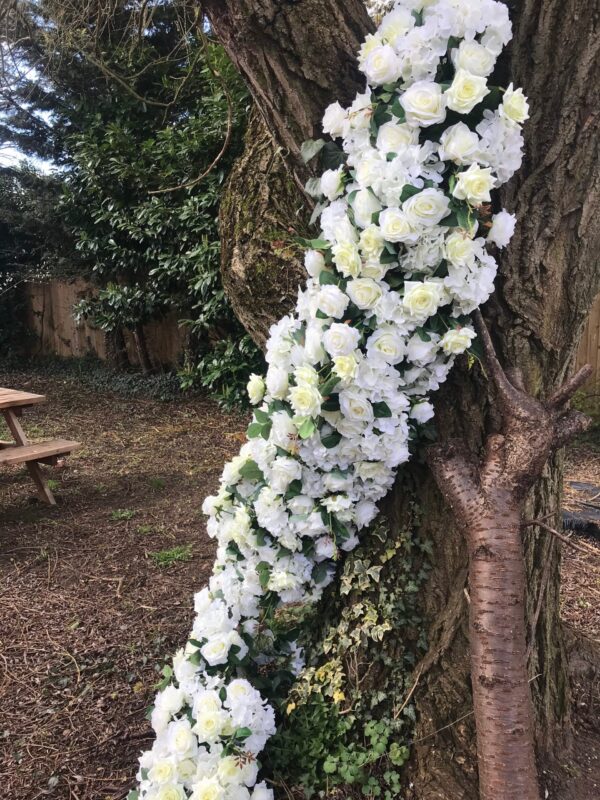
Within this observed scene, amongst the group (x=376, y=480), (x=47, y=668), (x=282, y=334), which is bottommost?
(x=47, y=668)

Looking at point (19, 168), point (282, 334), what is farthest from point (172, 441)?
point (19, 168)

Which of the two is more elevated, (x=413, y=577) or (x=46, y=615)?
(x=413, y=577)

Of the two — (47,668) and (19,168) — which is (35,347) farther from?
(47,668)

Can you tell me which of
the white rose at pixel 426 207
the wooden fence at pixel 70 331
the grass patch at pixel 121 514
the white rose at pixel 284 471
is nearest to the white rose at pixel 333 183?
the white rose at pixel 426 207

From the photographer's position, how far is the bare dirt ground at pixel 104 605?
2.03 m

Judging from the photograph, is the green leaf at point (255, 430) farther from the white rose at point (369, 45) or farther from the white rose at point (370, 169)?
the white rose at point (369, 45)

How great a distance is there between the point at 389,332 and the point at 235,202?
1.02 metres

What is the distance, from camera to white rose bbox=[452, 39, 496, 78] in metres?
1.36

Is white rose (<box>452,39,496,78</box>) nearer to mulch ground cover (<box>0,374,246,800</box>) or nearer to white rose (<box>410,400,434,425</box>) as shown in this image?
white rose (<box>410,400,434,425</box>)

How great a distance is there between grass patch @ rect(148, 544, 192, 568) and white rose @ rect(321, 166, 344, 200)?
2525mm

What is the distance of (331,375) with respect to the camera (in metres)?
1.54

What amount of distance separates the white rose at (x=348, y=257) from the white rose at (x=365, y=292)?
27mm

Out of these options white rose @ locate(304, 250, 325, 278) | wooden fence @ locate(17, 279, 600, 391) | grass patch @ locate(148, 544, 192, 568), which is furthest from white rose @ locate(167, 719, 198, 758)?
wooden fence @ locate(17, 279, 600, 391)

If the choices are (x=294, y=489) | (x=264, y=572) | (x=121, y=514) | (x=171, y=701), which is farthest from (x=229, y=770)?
(x=121, y=514)
